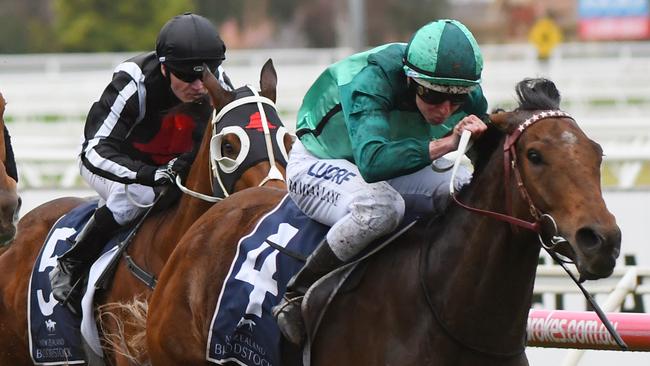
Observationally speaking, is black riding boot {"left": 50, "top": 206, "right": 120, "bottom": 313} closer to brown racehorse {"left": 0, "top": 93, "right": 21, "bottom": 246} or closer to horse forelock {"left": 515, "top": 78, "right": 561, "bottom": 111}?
brown racehorse {"left": 0, "top": 93, "right": 21, "bottom": 246}

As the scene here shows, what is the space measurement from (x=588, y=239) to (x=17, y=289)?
393 centimetres

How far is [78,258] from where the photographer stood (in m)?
6.57

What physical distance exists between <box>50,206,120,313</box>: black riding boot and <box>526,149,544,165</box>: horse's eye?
2943 mm

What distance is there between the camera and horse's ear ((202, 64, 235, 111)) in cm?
633

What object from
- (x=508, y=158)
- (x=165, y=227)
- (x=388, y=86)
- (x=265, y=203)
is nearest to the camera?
(x=508, y=158)

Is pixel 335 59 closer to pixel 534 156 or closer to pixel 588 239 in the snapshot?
pixel 534 156

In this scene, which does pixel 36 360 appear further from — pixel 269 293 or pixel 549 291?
pixel 549 291

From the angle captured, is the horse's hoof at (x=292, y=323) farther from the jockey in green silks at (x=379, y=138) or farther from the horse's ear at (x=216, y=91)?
the horse's ear at (x=216, y=91)

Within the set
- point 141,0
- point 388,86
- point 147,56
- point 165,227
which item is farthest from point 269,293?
point 141,0

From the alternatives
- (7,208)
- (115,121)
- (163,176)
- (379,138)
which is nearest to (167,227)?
(163,176)

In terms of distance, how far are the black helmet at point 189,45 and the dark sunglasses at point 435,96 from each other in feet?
6.59

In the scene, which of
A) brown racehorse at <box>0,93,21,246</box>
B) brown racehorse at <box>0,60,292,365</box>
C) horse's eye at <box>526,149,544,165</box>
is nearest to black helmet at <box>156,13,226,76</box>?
brown racehorse at <box>0,60,292,365</box>

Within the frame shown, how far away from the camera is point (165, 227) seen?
20.8 ft

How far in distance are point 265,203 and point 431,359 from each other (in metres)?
1.31
